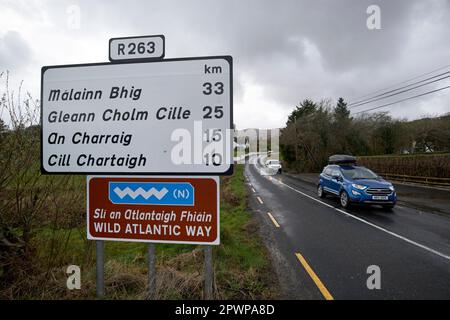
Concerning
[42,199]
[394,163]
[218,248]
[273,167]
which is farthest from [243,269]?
[273,167]

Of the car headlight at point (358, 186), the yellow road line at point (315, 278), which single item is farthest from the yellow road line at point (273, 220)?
the car headlight at point (358, 186)

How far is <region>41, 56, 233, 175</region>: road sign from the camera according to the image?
2695 mm

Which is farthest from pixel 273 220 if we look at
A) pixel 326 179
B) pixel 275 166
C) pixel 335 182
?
pixel 275 166

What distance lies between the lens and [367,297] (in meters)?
3.60

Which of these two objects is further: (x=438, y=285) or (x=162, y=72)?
(x=438, y=285)

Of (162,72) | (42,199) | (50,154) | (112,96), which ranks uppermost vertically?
(162,72)

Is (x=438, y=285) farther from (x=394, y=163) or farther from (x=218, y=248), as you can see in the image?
(x=394, y=163)

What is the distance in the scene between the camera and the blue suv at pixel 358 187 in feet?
31.8

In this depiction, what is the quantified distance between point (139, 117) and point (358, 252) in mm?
5167

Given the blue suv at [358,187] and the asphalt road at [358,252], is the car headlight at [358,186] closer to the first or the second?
the blue suv at [358,187]

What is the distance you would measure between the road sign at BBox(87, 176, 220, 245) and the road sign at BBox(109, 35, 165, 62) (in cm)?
137

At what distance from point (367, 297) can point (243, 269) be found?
1894 mm

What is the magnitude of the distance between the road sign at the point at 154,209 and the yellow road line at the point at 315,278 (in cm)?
209

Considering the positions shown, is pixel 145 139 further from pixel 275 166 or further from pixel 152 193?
pixel 275 166
